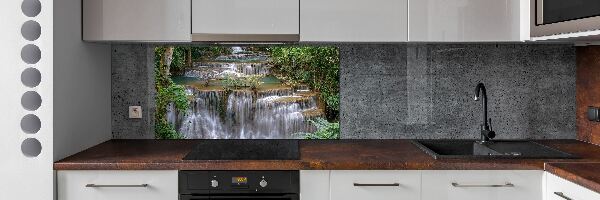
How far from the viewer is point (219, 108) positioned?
10.8 feet

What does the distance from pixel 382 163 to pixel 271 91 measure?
0.97 metres

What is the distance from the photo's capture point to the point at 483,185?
2518mm

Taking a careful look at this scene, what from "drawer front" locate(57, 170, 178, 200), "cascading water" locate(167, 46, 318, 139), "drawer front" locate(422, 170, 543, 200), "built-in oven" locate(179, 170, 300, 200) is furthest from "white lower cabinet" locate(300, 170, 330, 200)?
"cascading water" locate(167, 46, 318, 139)

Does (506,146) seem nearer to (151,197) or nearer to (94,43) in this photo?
(151,197)

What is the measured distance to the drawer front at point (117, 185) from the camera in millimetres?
2518

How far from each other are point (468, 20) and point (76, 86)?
5.93ft

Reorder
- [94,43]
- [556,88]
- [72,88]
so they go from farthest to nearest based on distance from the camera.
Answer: [556,88] < [94,43] < [72,88]

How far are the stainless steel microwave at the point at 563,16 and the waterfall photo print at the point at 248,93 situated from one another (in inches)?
39.8

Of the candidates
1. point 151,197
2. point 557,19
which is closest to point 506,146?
point 557,19

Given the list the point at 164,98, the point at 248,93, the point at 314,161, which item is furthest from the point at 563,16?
the point at 164,98

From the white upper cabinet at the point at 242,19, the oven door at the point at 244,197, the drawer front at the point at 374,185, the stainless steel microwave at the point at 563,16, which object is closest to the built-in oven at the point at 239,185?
the oven door at the point at 244,197

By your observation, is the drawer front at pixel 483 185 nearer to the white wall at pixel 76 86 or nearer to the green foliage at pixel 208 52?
the green foliage at pixel 208 52
